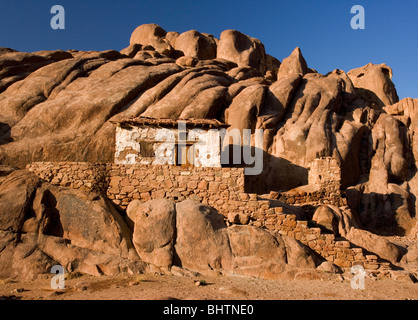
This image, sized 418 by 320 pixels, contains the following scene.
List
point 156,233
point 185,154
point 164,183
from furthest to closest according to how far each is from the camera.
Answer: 1. point 185,154
2. point 164,183
3. point 156,233

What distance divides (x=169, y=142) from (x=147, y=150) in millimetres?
1301

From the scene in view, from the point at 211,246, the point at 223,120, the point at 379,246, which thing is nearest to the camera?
the point at 211,246

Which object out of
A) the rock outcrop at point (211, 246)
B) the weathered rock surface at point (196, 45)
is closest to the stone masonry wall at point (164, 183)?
the rock outcrop at point (211, 246)

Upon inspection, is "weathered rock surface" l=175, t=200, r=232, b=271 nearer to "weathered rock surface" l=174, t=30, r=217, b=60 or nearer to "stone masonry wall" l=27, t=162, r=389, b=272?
"stone masonry wall" l=27, t=162, r=389, b=272

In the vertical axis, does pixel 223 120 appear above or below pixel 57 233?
above

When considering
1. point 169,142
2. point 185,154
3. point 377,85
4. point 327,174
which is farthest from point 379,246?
point 377,85

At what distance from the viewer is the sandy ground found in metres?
7.92

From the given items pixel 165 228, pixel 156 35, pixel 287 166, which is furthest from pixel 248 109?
pixel 156 35

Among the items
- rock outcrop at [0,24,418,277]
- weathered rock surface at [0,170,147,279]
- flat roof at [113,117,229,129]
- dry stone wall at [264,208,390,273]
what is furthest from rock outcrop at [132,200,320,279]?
flat roof at [113,117,229,129]

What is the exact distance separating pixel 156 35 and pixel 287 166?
3239 centimetres

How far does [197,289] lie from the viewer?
340 inches

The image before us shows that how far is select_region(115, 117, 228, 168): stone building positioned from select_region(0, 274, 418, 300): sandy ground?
30.2 ft

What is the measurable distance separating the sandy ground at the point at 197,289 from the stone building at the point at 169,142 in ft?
30.2

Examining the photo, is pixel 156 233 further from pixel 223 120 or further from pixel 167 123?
pixel 223 120
